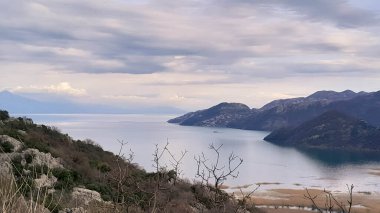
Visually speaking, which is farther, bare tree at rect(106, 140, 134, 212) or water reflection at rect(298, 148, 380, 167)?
water reflection at rect(298, 148, 380, 167)

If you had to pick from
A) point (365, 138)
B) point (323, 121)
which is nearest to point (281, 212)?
point (365, 138)

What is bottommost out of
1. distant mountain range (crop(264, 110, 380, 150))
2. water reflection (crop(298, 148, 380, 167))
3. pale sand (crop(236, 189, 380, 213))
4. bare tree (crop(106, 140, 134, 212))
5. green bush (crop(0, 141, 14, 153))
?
pale sand (crop(236, 189, 380, 213))

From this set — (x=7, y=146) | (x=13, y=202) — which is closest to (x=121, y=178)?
(x=13, y=202)

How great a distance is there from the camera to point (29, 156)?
64.4ft

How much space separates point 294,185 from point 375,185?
43.3 feet

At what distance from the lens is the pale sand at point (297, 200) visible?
50094 mm

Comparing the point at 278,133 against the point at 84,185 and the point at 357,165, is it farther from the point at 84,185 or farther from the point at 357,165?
the point at 84,185

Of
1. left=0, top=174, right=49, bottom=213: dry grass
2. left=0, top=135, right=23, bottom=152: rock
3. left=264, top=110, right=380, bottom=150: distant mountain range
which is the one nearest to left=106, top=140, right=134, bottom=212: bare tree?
left=0, top=174, right=49, bottom=213: dry grass

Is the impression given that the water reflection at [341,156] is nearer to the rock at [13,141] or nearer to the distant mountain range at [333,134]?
the distant mountain range at [333,134]

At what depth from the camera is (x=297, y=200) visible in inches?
2167

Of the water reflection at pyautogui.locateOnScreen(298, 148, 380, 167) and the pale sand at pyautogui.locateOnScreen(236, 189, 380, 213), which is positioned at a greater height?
the water reflection at pyautogui.locateOnScreen(298, 148, 380, 167)

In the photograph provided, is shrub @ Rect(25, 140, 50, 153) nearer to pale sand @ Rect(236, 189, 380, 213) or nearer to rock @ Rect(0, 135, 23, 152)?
rock @ Rect(0, 135, 23, 152)

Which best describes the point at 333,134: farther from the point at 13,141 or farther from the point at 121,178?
the point at 121,178

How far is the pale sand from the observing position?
50.1m
